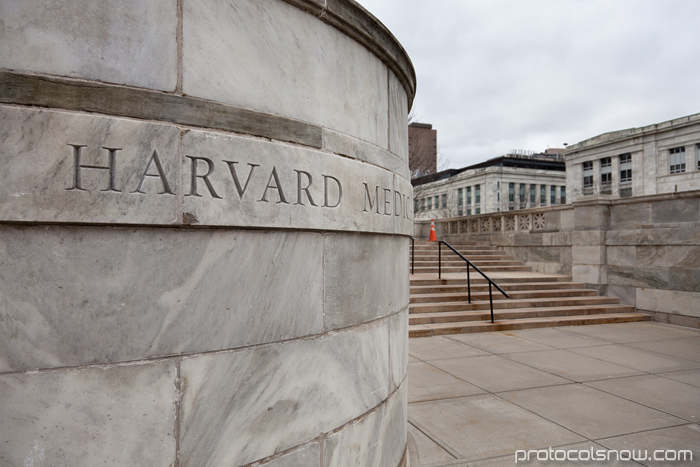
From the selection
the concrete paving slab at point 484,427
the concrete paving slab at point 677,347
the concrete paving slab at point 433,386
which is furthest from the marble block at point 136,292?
the concrete paving slab at point 677,347

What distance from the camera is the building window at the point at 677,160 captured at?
2135 inches

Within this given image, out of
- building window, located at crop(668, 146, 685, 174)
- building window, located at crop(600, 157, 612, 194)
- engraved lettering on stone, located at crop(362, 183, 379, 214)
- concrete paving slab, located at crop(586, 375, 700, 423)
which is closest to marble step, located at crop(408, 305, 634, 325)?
concrete paving slab, located at crop(586, 375, 700, 423)

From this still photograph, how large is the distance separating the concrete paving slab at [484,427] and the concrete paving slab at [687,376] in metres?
2.67

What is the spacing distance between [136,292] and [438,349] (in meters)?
6.24

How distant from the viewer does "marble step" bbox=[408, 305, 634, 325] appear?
916 cm

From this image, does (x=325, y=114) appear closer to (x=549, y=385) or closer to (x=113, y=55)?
(x=113, y=55)

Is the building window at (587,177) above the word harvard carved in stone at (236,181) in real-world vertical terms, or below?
above

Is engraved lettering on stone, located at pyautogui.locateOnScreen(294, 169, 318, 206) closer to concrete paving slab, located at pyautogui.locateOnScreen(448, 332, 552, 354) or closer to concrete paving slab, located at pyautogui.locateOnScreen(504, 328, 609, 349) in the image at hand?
concrete paving slab, located at pyautogui.locateOnScreen(448, 332, 552, 354)

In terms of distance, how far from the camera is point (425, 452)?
12.2 feet

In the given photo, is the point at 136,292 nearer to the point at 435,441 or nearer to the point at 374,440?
the point at 374,440

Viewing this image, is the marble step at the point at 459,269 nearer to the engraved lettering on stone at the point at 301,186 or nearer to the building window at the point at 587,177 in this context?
the engraved lettering on stone at the point at 301,186

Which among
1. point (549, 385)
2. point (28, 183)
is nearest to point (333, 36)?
point (28, 183)

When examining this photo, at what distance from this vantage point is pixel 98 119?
1816mm

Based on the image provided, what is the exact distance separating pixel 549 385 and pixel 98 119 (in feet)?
18.0
